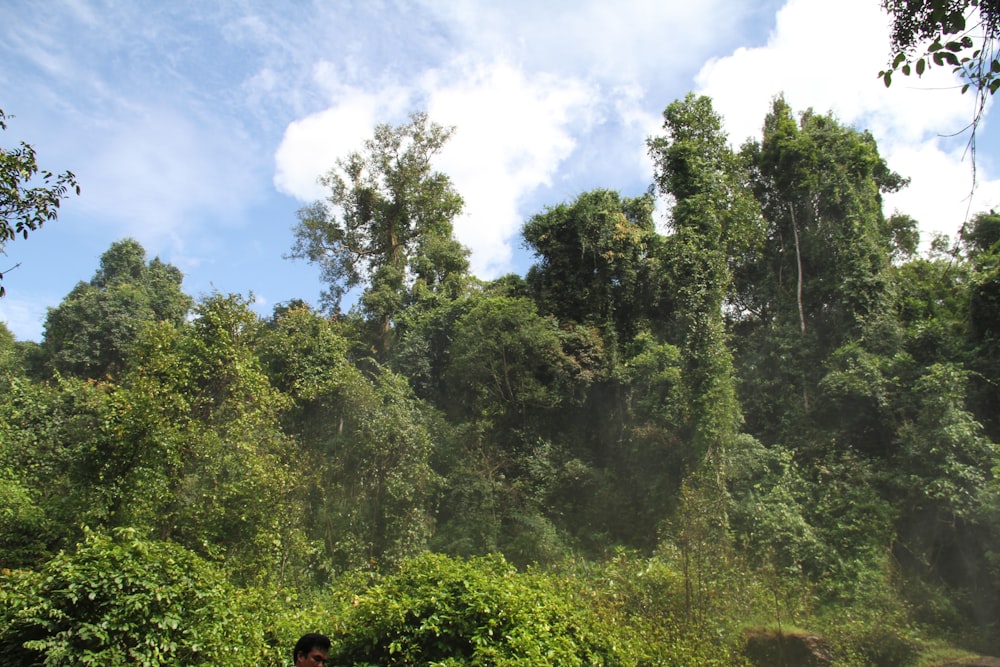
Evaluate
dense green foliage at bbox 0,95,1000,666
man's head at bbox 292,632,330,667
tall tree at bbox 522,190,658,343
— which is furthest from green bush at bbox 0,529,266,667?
tall tree at bbox 522,190,658,343

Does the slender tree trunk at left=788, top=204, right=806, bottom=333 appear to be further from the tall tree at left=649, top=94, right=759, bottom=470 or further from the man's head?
the man's head

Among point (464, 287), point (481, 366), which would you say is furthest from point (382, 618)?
point (464, 287)

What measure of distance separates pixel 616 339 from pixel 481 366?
3825 mm

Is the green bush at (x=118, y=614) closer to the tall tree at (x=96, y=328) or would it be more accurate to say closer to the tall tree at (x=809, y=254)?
the tall tree at (x=809, y=254)

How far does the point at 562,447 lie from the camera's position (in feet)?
53.6

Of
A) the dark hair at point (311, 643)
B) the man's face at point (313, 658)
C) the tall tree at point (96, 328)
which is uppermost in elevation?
the tall tree at point (96, 328)

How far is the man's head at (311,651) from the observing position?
3.48 m

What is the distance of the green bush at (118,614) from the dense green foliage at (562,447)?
23 millimetres

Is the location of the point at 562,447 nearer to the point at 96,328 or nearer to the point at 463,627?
the point at 463,627

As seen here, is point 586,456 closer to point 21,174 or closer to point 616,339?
point 616,339

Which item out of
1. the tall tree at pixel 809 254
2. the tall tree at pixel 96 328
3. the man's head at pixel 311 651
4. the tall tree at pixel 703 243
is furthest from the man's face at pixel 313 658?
the tall tree at pixel 96 328

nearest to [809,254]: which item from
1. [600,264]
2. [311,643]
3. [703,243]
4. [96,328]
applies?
[703,243]

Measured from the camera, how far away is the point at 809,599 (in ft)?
31.4

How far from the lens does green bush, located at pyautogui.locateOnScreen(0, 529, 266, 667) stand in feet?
13.4
